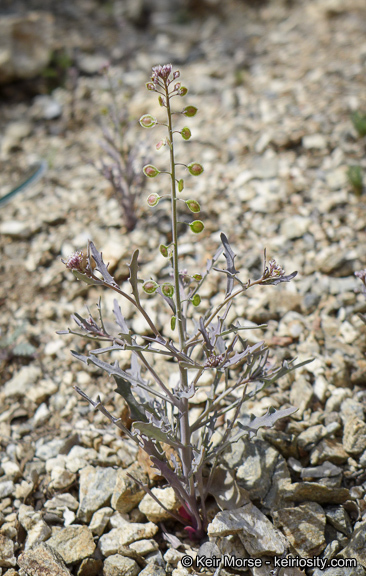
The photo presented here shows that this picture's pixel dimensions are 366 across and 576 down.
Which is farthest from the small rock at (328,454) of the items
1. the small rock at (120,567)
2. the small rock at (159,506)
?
the small rock at (120,567)

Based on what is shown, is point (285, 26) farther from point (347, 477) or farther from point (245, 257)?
point (347, 477)

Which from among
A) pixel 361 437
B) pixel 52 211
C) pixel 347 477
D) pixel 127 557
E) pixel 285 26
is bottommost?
pixel 127 557

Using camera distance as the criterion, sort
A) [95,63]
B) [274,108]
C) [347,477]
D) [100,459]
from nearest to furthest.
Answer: [347,477]
[100,459]
[274,108]
[95,63]

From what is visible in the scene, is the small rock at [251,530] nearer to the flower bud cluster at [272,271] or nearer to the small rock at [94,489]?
the small rock at [94,489]

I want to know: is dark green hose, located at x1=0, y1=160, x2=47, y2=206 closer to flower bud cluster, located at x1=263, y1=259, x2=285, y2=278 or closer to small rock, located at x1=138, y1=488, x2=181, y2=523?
small rock, located at x1=138, y1=488, x2=181, y2=523

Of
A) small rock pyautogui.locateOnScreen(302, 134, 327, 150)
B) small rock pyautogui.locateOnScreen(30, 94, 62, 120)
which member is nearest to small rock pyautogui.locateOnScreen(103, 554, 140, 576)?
small rock pyautogui.locateOnScreen(302, 134, 327, 150)

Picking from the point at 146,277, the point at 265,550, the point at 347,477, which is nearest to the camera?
the point at 265,550

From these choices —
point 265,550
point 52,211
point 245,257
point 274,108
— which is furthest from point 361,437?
point 274,108
